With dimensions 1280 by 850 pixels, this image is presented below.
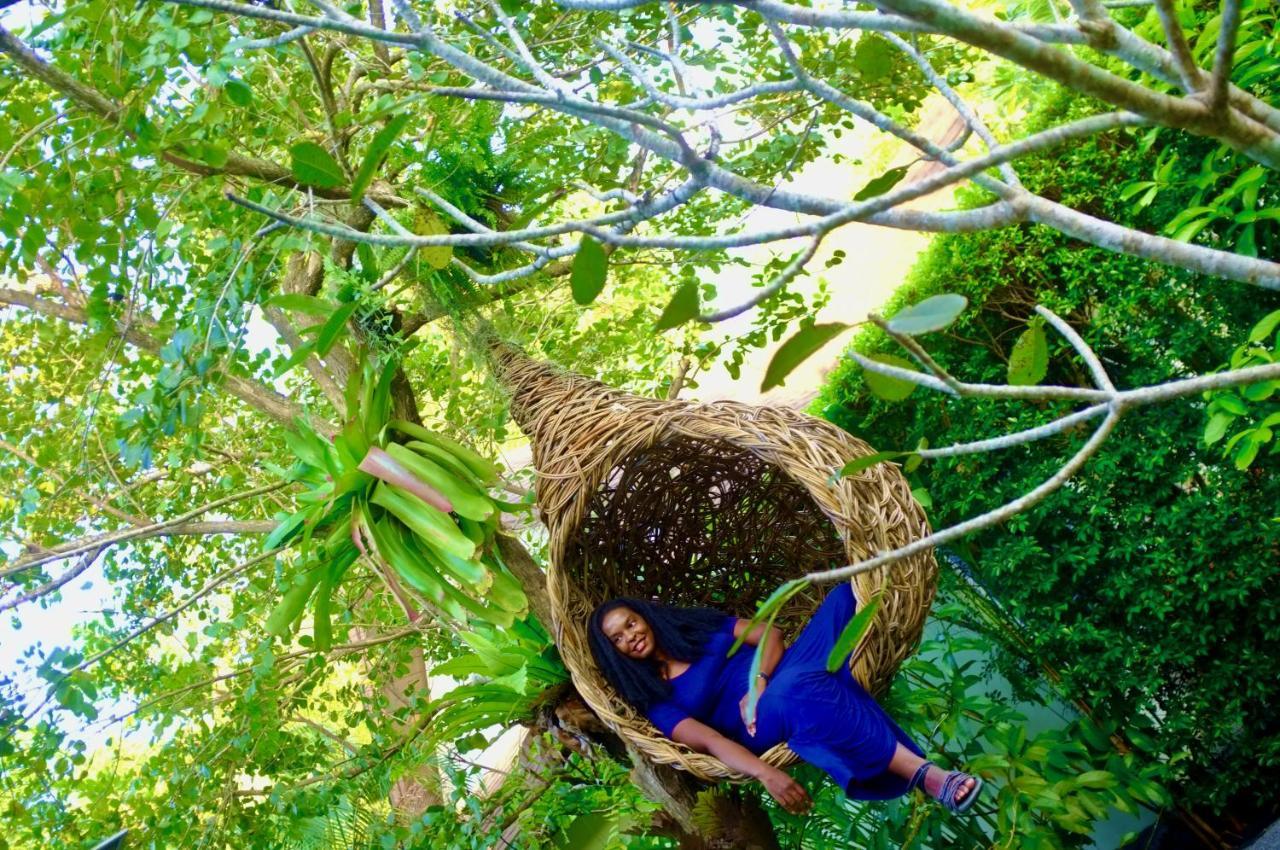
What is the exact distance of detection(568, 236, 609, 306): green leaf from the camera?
862 millimetres

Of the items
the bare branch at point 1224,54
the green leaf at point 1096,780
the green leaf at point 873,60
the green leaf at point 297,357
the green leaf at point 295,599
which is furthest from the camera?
the green leaf at point 1096,780

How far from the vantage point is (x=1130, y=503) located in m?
2.68

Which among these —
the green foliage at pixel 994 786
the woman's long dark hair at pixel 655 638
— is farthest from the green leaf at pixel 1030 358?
the green foliage at pixel 994 786

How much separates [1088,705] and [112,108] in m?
2.52

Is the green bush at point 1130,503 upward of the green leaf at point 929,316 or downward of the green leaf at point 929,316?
downward

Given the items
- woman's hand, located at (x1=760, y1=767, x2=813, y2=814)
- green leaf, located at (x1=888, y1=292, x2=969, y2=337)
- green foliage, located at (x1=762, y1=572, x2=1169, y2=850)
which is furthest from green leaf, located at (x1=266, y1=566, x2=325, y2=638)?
green leaf, located at (x1=888, y1=292, x2=969, y2=337)

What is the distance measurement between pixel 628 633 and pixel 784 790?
1.49ft

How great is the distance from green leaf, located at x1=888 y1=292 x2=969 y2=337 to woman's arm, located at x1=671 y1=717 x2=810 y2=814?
1.23 meters

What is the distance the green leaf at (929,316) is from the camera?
0.78 metres

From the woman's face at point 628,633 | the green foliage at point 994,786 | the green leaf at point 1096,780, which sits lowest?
the green foliage at point 994,786

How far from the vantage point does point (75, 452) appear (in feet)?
8.01

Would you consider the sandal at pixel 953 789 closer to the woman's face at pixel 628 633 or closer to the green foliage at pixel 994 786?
the green foliage at pixel 994 786

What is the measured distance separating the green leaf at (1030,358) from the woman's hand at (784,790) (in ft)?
3.42

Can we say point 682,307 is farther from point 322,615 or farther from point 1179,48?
point 322,615
